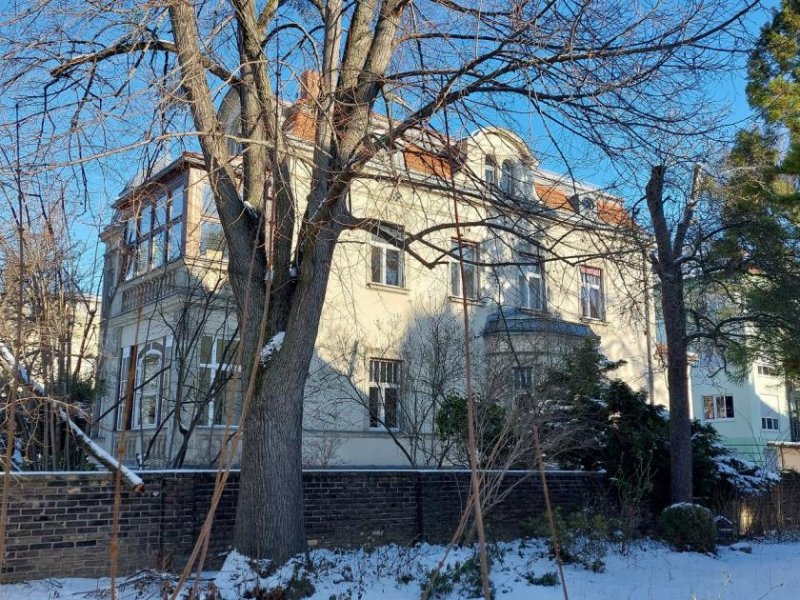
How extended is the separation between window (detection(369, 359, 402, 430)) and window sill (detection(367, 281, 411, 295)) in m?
1.74

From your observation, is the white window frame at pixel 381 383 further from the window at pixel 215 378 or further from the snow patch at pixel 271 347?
the snow patch at pixel 271 347

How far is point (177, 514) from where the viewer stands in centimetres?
862

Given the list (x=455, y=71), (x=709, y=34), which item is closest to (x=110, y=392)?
(x=455, y=71)

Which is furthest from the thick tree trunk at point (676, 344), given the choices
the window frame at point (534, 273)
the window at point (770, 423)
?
the window at point (770, 423)

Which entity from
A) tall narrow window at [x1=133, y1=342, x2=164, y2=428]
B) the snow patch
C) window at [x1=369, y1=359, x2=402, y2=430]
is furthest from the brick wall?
tall narrow window at [x1=133, y1=342, x2=164, y2=428]

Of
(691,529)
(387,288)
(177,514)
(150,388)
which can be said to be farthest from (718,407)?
(177,514)

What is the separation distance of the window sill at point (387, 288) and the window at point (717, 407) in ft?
70.5

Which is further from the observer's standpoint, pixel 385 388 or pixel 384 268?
pixel 384 268

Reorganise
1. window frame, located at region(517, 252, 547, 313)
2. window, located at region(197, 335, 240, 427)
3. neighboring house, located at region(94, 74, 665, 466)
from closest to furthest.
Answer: window frame, located at region(517, 252, 547, 313), window, located at region(197, 335, 240, 427), neighboring house, located at region(94, 74, 665, 466)

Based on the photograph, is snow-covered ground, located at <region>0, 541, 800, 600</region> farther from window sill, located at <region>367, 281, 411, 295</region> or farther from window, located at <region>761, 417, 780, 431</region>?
window, located at <region>761, 417, 780, 431</region>

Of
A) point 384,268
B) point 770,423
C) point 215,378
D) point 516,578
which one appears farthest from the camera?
point 770,423

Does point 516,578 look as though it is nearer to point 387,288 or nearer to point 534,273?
point 534,273

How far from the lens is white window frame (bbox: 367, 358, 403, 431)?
1880 cm

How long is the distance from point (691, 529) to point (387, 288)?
32.3 ft
